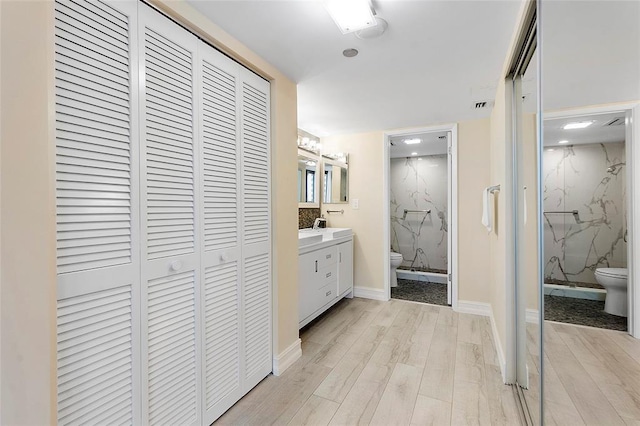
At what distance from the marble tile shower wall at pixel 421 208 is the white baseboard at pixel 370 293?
1766 mm

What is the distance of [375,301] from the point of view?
3701 mm

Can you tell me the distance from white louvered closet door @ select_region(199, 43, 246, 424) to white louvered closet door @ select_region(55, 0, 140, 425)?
378 millimetres

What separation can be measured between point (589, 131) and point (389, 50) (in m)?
1.26

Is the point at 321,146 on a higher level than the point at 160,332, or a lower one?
higher

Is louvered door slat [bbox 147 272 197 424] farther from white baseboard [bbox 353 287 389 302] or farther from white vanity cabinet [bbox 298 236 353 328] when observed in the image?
white baseboard [bbox 353 287 389 302]

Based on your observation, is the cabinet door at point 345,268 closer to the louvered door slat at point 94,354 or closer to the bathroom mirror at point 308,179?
the bathroom mirror at point 308,179

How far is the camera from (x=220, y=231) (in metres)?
1.68

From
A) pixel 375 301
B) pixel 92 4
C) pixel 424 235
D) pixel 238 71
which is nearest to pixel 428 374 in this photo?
pixel 375 301

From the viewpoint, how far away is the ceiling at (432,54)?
759 millimetres

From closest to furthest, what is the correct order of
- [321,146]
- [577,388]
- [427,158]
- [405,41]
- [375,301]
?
1. [577,388]
2. [405,41]
3. [375,301]
4. [321,146]
5. [427,158]

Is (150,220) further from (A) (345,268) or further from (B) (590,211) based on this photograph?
(A) (345,268)

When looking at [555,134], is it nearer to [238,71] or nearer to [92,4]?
[238,71]

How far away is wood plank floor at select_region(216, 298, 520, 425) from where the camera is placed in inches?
66.1

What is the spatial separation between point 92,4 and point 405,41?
4.88 ft
